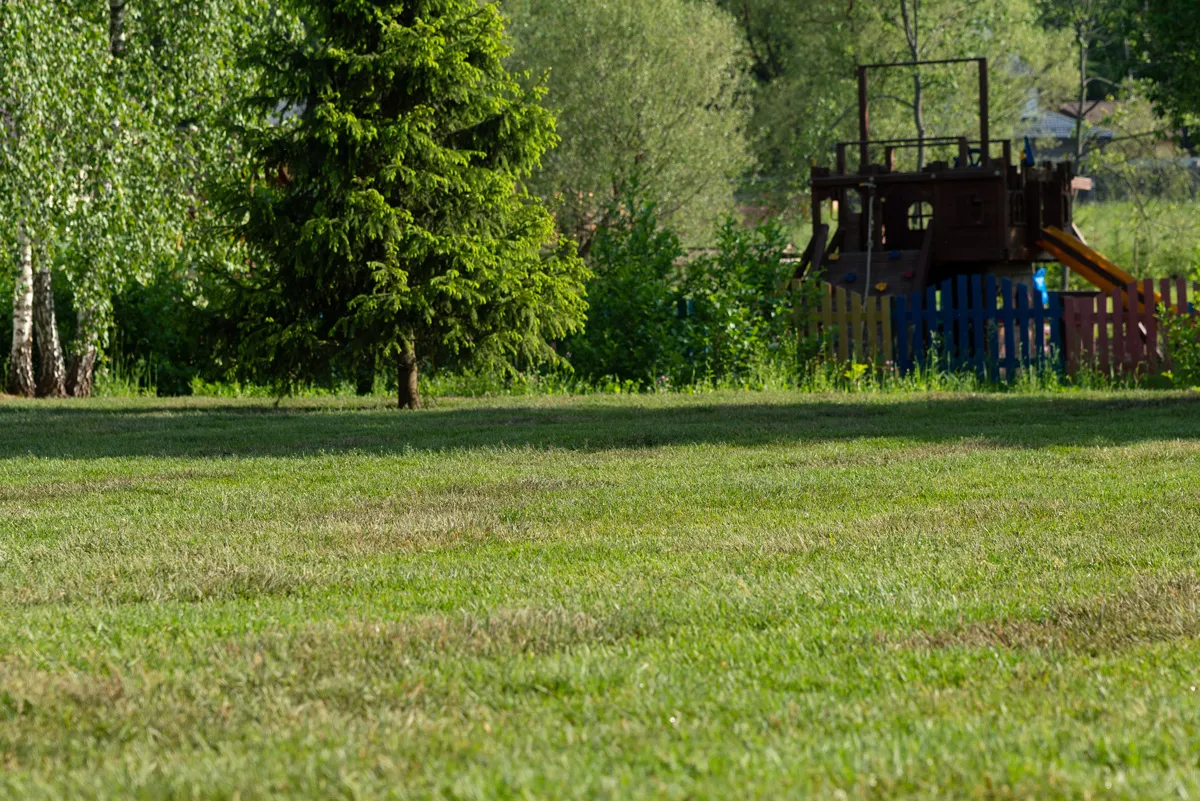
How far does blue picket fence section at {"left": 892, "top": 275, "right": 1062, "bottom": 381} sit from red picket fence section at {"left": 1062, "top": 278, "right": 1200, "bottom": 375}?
0.25m

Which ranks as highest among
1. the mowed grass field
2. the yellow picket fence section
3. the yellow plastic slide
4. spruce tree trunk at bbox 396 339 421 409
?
the yellow plastic slide

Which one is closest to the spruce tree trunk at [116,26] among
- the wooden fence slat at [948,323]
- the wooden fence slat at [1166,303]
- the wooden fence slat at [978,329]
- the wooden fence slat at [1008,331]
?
the wooden fence slat at [948,323]

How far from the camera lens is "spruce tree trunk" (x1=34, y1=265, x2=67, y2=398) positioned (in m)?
19.7

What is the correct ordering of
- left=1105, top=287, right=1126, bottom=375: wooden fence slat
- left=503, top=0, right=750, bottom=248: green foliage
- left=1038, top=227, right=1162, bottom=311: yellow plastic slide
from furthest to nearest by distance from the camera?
left=503, top=0, right=750, bottom=248: green foliage → left=1038, top=227, right=1162, bottom=311: yellow plastic slide → left=1105, top=287, right=1126, bottom=375: wooden fence slat

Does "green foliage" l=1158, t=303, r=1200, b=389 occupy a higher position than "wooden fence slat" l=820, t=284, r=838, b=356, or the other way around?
"wooden fence slat" l=820, t=284, r=838, b=356

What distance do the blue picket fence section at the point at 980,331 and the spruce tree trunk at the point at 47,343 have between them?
35.2 feet

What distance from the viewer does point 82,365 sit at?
20203mm

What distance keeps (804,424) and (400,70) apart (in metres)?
5.46

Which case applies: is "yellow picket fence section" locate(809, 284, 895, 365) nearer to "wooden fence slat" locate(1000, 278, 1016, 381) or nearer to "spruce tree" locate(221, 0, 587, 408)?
"wooden fence slat" locate(1000, 278, 1016, 381)

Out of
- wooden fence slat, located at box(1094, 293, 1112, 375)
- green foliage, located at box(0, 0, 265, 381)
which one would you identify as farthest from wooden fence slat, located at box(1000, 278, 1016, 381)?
green foliage, located at box(0, 0, 265, 381)

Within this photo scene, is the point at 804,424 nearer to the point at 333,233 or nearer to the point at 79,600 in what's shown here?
the point at 333,233

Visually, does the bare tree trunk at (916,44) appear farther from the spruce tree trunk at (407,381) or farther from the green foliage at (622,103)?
the spruce tree trunk at (407,381)

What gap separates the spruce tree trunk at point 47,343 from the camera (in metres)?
19.7

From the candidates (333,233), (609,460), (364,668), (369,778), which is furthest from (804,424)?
(369,778)
